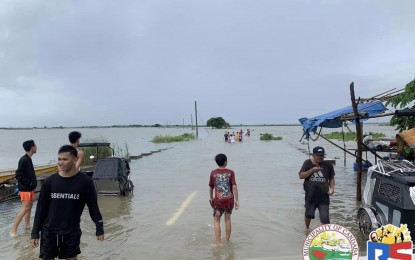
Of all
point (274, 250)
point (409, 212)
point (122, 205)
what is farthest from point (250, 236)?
point (122, 205)

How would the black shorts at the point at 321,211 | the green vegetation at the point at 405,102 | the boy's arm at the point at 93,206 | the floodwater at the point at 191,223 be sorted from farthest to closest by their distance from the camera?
1. the green vegetation at the point at 405,102
2. the black shorts at the point at 321,211
3. the floodwater at the point at 191,223
4. the boy's arm at the point at 93,206

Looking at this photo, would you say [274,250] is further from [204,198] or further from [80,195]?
[204,198]

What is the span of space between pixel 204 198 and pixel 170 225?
339cm

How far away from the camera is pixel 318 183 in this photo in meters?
6.85

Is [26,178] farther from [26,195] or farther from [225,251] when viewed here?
[225,251]

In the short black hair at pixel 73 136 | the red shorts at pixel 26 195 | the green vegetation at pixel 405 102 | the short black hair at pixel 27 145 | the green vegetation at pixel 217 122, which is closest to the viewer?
the short black hair at pixel 27 145

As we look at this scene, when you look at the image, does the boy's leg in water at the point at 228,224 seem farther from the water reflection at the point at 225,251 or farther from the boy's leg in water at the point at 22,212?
the boy's leg in water at the point at 22,212

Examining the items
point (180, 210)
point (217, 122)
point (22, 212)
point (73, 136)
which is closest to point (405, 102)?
point (180, 210)

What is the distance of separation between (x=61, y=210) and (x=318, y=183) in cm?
463

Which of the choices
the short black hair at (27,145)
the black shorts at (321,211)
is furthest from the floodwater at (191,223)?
the short black hair at (27,145)

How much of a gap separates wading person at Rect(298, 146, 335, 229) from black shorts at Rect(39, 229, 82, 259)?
434 cm

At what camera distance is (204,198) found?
38.1 ft

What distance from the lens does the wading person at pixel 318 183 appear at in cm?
681

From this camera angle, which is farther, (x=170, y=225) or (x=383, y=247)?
(x=170, y=225)
